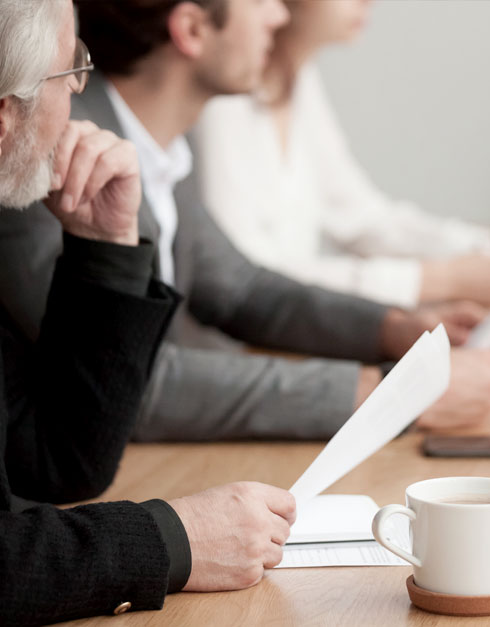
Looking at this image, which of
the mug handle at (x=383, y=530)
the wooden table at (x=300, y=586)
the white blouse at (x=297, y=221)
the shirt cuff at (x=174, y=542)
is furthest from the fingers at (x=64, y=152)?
the white blouse at (x=297, y=221)

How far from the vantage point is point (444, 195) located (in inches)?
153

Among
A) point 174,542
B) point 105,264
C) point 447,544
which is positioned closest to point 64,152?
point 105,264

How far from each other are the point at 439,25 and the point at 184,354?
110 inches

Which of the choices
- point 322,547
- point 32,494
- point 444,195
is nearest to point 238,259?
point 32,494

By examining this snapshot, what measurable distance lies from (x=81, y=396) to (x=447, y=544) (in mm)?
489

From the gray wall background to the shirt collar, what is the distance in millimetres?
2277

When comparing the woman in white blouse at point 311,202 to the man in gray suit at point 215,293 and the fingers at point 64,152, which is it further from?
the fingers at point 64,152

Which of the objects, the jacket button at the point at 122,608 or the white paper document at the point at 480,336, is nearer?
the jacket button at the point at 122,608

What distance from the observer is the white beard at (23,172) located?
0.93 meters

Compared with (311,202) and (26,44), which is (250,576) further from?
(311,202)

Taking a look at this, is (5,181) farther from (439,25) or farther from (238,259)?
(439,25)

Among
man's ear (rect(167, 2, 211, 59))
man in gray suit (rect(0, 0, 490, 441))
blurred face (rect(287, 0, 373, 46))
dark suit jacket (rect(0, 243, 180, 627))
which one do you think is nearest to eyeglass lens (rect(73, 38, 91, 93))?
dark suit jacket (rect(0, 243, 180, 627))

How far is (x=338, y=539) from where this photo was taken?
85cm

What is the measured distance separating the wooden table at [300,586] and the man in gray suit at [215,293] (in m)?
0.13
